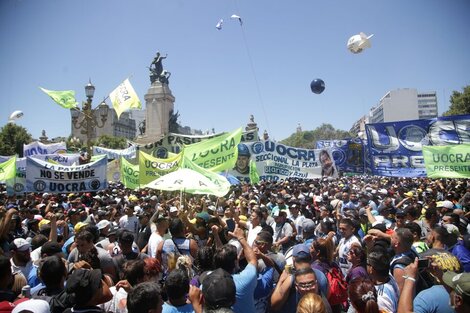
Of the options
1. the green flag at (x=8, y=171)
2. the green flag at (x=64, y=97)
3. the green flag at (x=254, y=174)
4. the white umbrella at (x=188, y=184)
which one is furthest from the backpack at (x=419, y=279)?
the green flag at (x=64, y=97)

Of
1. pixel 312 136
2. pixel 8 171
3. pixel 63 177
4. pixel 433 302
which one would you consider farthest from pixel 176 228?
pixel 312 136

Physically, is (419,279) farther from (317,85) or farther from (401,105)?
(401,105)

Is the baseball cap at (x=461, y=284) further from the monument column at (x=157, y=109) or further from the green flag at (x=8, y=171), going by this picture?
the monument column at (x=157, y=109)

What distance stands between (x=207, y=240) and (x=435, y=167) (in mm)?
7253

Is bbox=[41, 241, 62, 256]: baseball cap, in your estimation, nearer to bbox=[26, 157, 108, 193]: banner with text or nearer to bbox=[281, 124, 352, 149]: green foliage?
bbox=[26, 157, 108, 193]: banner with text


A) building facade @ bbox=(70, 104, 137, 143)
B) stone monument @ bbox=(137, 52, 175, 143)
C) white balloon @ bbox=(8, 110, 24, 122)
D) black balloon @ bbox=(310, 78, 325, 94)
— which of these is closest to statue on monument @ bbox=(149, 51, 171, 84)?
stone monument @ bbox=(137, 52, 175, 143)

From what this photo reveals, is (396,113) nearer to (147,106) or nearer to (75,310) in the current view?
(147,106)

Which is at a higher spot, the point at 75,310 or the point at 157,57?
the point at 157,57

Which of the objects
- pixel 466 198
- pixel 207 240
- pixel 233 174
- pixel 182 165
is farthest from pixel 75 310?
pixel 233 174

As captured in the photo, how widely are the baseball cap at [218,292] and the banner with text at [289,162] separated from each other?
10.6m

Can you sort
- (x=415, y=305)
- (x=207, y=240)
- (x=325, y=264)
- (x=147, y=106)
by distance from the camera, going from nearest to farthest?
(x=415, y=305) → (x=325, y=264) → (x=207, y=240) → (x=147, y=106)

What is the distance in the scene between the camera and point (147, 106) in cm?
4675

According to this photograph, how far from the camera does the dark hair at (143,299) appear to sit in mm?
2398

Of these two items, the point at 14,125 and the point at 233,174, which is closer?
the point at 233,174
